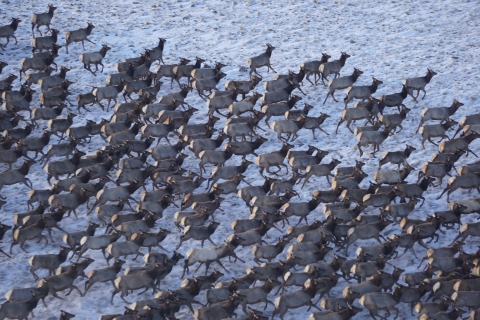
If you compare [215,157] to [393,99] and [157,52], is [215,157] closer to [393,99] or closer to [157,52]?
[393,99]

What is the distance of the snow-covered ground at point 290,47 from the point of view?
57.9 ft

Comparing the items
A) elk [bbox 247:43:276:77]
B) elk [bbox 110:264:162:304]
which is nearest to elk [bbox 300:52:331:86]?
elk [bbox 247:43:276:77]

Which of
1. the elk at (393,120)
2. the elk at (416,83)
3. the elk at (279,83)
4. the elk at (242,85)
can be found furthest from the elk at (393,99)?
the elk at (242,85)

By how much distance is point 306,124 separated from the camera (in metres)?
20.3

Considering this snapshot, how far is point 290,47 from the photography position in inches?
1024

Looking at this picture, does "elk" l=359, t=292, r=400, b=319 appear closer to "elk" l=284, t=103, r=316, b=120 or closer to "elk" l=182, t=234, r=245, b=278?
"elk" l=182, t=234, r=245, b=278

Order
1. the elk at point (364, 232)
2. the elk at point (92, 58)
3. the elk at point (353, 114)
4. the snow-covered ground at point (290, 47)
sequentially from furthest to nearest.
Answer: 1. the elk at point (92, 58)
2. the elk at point (353, 114)
3. the snow-covered ground at point (290, 47)
4. the elk at point (364, 232)

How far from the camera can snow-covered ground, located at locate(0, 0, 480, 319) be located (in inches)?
695

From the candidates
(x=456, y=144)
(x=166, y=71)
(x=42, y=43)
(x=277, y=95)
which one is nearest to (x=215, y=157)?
(x=277, y=95)

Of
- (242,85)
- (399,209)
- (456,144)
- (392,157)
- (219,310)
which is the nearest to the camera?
(219,310)

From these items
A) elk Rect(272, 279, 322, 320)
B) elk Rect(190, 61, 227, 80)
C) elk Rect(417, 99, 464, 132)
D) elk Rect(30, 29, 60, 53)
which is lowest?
elk Rect(272, 279, 322, 320)

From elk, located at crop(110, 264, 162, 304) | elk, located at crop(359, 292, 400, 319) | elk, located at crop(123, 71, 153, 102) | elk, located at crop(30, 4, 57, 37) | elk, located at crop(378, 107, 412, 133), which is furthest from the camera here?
elk, located at crop(30, 4, 57, 37)

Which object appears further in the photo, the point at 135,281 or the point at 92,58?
the point at 92,58

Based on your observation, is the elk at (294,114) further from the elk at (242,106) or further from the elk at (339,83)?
the elk at (339,83)
